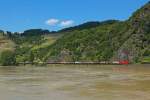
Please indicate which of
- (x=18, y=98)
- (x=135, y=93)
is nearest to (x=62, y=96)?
(x=18, y=98)

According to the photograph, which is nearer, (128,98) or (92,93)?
(128,98)

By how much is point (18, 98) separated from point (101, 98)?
9251 mm

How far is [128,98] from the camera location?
49594 millimetres

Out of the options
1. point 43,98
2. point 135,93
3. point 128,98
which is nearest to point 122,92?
point 135,93

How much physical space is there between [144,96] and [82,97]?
6.80 m

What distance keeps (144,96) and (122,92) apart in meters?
5.75

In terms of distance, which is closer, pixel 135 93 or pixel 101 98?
pixel 101 98

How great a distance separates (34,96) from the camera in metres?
53.4

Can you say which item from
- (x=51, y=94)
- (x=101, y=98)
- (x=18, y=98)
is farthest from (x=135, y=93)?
(x=18, y=98)

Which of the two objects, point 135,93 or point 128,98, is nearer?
point 128,98

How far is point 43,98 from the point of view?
51.0 metres

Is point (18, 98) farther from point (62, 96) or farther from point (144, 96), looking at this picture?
point (144, 96)

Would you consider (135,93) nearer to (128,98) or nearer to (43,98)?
(128,98)

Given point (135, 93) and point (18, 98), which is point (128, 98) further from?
point (18, 98)
